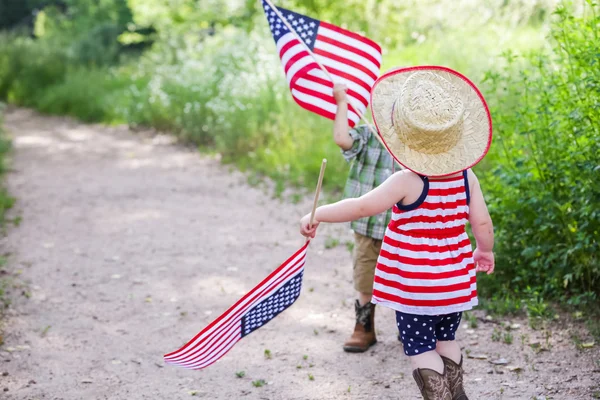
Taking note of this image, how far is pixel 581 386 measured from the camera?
142 inches

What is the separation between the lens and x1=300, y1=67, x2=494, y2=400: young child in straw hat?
2.80m

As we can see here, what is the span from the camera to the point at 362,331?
428cm

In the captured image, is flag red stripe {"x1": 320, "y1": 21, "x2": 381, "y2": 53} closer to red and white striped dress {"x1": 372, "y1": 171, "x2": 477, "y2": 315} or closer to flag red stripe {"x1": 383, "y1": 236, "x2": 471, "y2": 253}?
red and white striped dress {"x1": 372, "y1": 171, "x2": 477, "y2": 315}

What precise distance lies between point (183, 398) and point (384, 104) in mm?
1904

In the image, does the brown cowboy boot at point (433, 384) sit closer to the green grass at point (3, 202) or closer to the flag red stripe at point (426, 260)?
the flag red stripe at point (426, 260)

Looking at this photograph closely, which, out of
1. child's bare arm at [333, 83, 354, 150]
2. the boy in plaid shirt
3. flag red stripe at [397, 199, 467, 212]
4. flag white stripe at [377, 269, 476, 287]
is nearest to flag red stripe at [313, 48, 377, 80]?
the boy in plaid shirt

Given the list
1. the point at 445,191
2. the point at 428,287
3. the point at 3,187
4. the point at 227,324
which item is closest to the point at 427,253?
the point at 428,287

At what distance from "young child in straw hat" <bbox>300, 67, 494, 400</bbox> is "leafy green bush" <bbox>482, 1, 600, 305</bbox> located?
1.31 meters

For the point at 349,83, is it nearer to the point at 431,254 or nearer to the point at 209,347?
the point at 431,254

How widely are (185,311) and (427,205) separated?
2.73 m

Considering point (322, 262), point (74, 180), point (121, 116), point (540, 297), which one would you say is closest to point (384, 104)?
point (540, 297)

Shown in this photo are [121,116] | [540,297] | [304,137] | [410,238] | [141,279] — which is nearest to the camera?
[410,238]

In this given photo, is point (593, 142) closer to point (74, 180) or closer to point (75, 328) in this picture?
point (75, 328)

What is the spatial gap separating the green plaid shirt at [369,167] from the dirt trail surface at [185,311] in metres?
0.79
